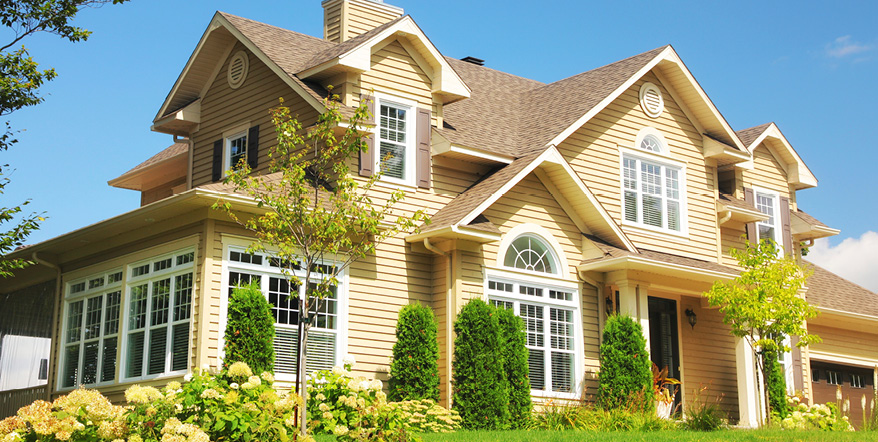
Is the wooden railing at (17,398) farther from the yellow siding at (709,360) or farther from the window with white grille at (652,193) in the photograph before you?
the yellow siding at (709,360)

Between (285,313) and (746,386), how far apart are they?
10.3 metres

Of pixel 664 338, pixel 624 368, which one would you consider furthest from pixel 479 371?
pixel 664 338

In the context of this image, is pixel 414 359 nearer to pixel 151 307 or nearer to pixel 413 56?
pixel 151 307

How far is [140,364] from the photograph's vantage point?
1606 cm

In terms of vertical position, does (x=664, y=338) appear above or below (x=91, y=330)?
above

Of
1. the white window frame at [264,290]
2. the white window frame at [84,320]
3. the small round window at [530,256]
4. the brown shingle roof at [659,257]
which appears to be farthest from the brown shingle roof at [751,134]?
the white window frame at [84,320]

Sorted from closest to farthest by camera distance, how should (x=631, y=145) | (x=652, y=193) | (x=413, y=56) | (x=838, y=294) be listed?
(x=413, y=56) → (x=631, y=145) → (x=652, y=193) → (x=838, y=294)

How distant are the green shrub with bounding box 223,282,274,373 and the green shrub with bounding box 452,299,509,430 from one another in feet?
11.0

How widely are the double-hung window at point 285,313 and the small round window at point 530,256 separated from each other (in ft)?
11.5

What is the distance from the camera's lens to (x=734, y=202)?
22328mm

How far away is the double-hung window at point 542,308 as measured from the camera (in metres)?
18.0

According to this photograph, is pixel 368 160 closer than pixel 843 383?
Yes

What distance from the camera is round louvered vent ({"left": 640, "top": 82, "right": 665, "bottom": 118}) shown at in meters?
21.4

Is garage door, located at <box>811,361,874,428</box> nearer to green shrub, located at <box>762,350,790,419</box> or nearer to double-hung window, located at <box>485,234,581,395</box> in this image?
green shrub, located at <box>762,350,790,419</box>
